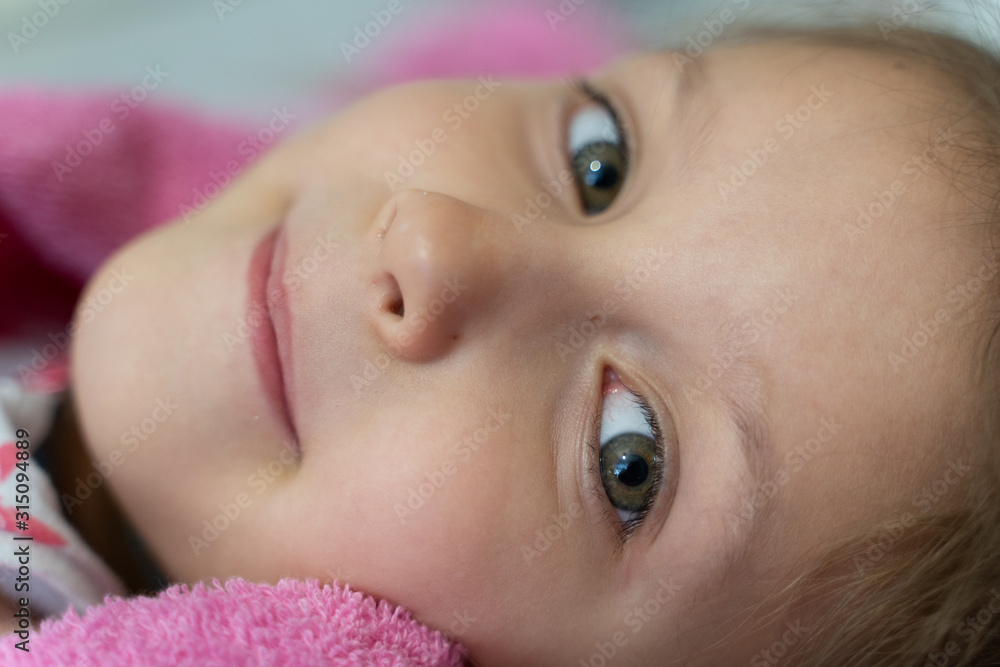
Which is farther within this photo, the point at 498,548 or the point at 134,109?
the point at 134,109

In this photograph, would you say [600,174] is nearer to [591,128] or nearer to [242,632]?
[591,128]

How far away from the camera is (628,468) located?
0.82 metres

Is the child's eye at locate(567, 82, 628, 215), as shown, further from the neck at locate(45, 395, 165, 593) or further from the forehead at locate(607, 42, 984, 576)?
the neck at locate(45, 395, 165, 593)

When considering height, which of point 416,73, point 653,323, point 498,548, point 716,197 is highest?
point 416,73

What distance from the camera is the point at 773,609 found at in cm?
82

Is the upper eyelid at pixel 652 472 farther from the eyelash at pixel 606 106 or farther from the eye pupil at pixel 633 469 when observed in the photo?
the eyelash at pixel 606 106

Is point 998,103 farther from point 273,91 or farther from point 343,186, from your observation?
point 273,91

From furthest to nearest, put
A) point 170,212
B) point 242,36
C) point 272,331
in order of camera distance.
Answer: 1. point 242,36
2. point 170,212
3. point 272,331

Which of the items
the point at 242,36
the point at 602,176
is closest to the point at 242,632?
the point at 602,176

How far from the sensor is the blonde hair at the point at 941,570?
30.9 inches

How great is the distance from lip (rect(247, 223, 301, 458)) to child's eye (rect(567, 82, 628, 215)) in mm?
359

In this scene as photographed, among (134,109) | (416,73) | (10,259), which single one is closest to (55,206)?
(10,259)

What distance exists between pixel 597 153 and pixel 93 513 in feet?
2.48

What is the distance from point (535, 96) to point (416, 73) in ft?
2.47
